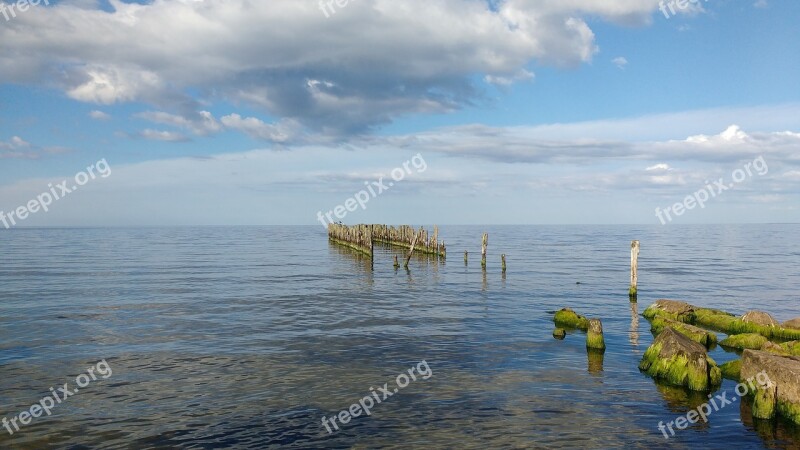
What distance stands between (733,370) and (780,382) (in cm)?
312

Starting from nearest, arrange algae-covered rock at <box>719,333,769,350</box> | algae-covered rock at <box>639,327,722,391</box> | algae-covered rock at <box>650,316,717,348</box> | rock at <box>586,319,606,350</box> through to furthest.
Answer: algae-covered rock at <box>639,327,722,391</box> → rock at <box>586,319,606,350</box> → algae-covered rock at <box>719,333,769,350</box> → algae-covered rock at <box>650,316,717,348</box>

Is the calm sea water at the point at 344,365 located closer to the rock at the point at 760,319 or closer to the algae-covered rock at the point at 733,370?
the algae-covered rock at the point at 733,370

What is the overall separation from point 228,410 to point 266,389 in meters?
1.57

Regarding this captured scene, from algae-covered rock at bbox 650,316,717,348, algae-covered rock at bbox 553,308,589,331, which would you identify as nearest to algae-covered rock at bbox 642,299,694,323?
algae-covered rock at bbox 650,316,717,348

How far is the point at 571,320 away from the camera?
21.5 metres

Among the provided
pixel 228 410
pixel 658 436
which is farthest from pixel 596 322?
pixel 228 410

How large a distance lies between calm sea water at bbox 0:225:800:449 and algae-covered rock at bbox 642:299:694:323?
1052mm

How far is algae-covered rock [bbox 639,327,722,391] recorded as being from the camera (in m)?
13.9
